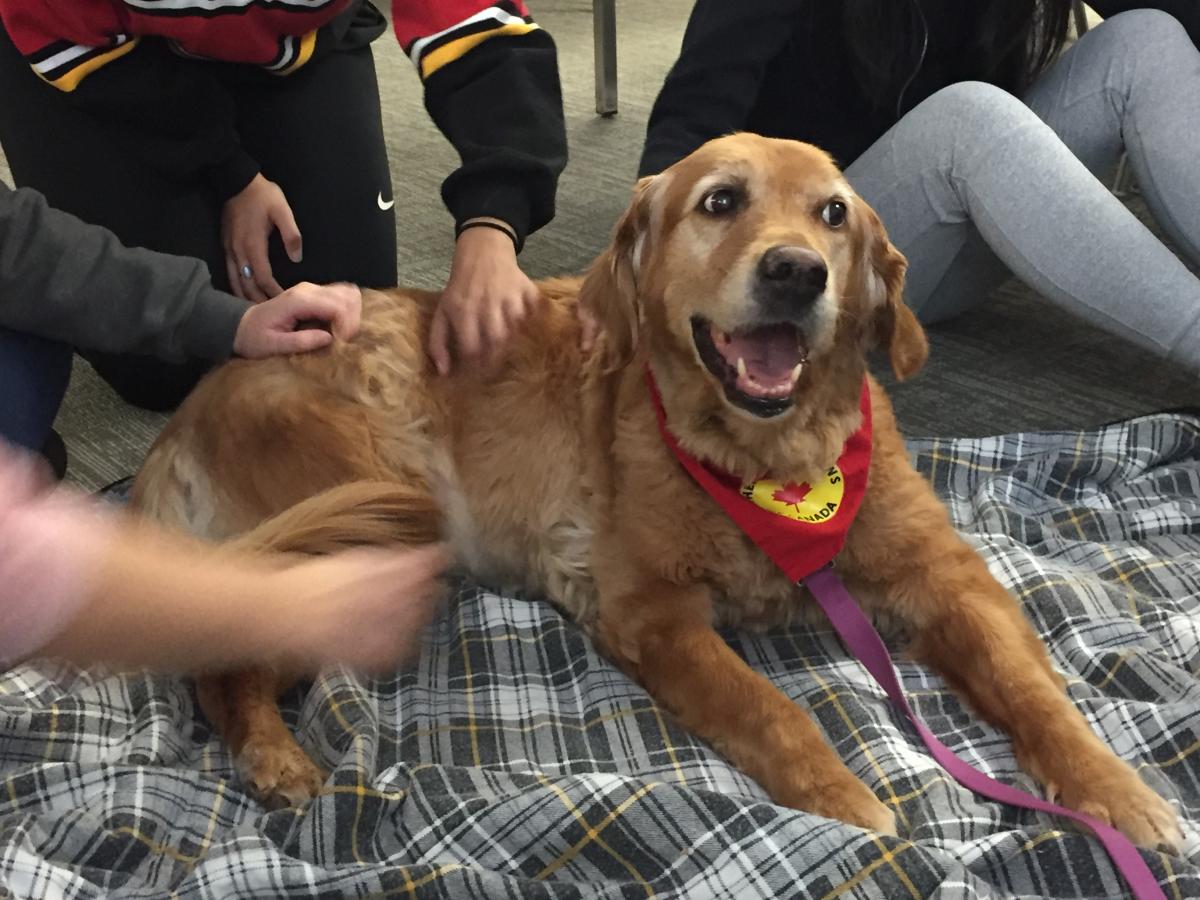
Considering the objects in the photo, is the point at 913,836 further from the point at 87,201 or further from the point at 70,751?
the point at 87,201

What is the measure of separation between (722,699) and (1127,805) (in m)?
0.49

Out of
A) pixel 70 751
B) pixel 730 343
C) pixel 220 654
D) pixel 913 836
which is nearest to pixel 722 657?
pixel 913 836

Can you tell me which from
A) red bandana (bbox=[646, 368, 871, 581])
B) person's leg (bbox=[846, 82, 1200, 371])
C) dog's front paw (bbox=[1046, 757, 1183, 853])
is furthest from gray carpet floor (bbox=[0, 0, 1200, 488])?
dog's front paw (bbox=[1046, 757, 1183, 853])

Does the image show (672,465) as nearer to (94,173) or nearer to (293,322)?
(293,322)

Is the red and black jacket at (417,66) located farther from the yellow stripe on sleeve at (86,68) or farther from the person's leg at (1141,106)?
the person's leg at (1141,106)

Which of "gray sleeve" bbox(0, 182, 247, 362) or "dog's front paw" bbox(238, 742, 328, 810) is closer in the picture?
"dog's front paw" bbox(238, 742, 328, 810)

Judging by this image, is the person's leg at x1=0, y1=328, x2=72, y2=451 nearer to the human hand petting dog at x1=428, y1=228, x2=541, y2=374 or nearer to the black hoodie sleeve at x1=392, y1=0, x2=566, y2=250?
the human hand petting dog at x1=428, y1=228, x2=541, y2=374

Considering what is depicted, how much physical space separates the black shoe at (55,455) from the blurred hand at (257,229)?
462mm

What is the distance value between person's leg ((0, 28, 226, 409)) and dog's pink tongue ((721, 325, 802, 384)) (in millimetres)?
1268

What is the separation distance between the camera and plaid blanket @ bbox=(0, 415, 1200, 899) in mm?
1120

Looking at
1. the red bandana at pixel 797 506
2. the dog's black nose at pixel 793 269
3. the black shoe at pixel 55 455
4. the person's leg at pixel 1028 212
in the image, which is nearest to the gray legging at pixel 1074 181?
the person's leg at pixel 1028 212

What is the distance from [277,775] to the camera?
1.34m

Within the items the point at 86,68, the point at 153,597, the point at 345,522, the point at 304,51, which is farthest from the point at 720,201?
the point at 86,68

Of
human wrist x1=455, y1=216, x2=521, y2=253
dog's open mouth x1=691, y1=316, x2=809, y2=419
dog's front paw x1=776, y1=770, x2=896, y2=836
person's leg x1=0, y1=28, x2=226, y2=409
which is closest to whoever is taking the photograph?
dog's front paw x1=776, y1=770, x2=896, y2=836
